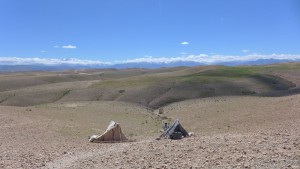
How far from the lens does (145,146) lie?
20.2m

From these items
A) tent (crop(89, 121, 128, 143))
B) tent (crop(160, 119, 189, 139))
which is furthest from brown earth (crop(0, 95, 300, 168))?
tent (crop(160, 119, 189, 139))

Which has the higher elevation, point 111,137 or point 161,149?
point 161,149

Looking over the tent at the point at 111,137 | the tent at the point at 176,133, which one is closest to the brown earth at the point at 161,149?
the tent at the point at 111,137

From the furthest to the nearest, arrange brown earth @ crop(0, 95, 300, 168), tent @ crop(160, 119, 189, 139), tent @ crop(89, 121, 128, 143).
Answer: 1. tent @ crop(89, 121, 128, 143)
2. tent @ crop(160, 119, 189, 139)
3. brown earth @ crop(0, 95, 300, 168)

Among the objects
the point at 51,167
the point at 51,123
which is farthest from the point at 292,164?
the point at 51,123

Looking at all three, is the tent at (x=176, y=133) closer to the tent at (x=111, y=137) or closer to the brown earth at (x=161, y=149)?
the brown earth at (x=161, y=149)

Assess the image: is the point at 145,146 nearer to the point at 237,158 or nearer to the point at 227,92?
the point at 237,158

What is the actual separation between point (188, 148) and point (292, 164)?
5.53m

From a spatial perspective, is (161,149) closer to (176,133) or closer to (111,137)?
(176,133)

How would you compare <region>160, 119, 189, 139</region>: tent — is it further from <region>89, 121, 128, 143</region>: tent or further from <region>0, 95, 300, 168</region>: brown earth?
<region>89, 121, 128, 143</region>: tent

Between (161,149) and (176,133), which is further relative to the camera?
(176,133)

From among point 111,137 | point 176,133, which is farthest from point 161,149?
point 111,137

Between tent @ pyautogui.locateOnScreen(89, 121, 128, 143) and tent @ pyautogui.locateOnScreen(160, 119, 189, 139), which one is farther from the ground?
tent @ pyautogui.locateOnScreen(160, 119, 189, 139)

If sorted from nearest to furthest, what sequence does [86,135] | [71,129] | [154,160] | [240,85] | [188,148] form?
[154,160] < [188,148] < [86,135] < [71,129] < [240,85]
